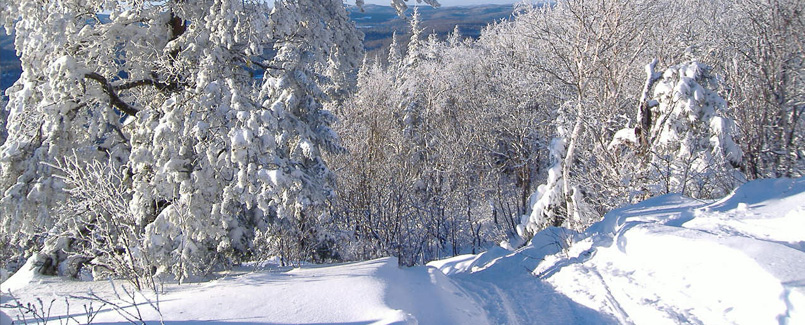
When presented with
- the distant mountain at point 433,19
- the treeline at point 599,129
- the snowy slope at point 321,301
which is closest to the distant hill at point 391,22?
the distant mountain at point 433,19

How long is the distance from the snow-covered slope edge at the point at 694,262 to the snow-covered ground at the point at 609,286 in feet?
0.04

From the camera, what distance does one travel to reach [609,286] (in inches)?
208

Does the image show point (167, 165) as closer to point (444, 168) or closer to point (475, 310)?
point (475, 310)

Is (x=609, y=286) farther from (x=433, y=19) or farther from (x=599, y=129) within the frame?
(x=433, y=19)

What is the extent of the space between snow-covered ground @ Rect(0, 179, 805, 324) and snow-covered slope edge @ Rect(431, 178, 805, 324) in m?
0.01

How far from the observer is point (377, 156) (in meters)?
→ 15.0

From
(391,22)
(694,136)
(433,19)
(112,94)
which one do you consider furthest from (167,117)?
(433,19)

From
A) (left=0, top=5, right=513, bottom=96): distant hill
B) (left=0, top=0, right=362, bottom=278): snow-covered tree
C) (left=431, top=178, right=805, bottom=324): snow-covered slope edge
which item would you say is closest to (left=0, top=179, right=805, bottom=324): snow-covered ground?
(left=431, top=178, right=805, bottom=324): snow-covered slope edge

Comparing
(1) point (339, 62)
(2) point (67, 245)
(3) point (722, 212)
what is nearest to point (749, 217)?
(3) point (722, 212)

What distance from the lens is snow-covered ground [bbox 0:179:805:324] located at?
3.85 metres

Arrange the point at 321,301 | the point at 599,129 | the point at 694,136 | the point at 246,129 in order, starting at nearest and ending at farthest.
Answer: the point at 321,301
the point at 246,129
the point at 694,136
the point at 599,129

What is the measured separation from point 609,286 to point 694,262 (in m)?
1.05

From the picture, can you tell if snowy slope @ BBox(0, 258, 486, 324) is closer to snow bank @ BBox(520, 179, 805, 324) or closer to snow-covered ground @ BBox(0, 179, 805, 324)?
snow-covered ground @ BBox(0, 179, 805, 324)

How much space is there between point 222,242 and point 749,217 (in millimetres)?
7393
